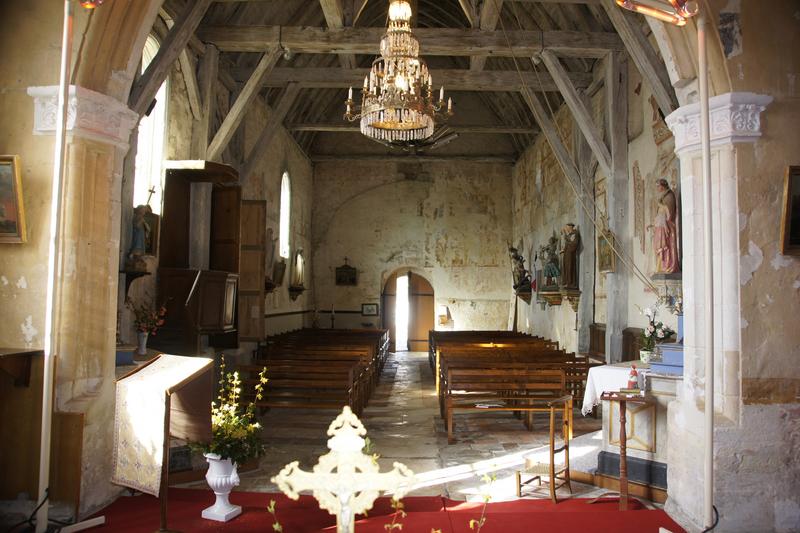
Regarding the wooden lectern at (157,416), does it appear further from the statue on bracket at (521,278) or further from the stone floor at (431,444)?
the statue on bracket at (521,278)

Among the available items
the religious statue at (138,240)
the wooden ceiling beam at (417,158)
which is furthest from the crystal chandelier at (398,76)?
the wooden ceiling beam at (417,158)

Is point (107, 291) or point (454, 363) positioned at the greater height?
point (107, 291)

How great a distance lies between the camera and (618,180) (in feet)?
33.4

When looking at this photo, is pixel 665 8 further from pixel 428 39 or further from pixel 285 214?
pixel 285 214

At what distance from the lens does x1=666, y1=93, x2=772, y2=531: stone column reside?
4422mm

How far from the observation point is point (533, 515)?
450 cm

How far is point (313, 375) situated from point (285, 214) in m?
8.68

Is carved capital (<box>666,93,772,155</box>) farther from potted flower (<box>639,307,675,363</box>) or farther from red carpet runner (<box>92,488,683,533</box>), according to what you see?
red carpet runner (<box>92,488,683,533</box>)

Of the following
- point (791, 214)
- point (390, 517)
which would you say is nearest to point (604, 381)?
point (791, 214)

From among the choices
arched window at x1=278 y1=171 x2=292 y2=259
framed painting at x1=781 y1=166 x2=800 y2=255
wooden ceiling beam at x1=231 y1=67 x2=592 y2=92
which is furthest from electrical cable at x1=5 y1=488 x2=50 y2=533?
A: arched window at x1=278 y1=171 x2=292 y2=259

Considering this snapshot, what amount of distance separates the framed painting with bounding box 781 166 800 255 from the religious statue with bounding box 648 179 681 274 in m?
3.13

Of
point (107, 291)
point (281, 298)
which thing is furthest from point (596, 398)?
point (281, 298)

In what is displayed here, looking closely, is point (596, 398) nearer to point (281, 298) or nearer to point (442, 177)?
point (281, 298)

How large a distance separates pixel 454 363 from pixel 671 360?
4.51 meters
